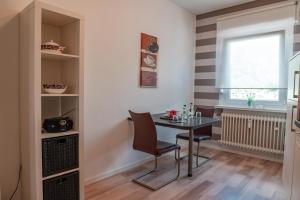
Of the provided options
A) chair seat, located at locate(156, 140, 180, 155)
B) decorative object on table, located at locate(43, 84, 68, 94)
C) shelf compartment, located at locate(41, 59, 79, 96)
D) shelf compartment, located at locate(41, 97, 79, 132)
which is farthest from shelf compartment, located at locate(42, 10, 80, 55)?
chair seat, located at locate(156, 140, 180, 155)

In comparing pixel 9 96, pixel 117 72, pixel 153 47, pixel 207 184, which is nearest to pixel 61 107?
pixel 9 96

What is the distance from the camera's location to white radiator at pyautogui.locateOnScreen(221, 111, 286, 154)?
321 centimetres

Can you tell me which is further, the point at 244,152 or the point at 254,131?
the point at 244,152

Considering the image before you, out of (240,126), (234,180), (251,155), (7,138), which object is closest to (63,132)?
(7,138)

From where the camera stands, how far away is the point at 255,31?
11.5ft

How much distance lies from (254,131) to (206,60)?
1.59 m

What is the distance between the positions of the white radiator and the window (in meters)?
0.31

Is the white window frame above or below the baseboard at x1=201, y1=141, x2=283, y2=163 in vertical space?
above

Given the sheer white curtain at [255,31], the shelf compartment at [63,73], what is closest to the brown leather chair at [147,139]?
the shelf compartment at [63,73]

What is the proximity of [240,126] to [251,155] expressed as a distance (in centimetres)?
54

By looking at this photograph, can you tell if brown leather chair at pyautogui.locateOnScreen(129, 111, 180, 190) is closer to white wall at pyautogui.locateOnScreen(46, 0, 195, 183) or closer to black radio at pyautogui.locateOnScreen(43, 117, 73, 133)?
white wall at pyautogui.locateOnScreen(46, 0, 195, 183)

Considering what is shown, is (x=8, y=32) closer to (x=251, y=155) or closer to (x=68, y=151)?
(x=68, y=151)

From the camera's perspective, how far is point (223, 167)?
3.06 m

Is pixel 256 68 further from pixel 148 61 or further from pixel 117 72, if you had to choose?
pixel 117 72
